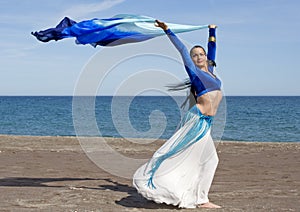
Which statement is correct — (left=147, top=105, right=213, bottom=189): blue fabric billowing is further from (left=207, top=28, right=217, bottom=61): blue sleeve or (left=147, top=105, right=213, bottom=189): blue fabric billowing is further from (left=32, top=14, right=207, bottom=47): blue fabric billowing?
(left=32, top=14, right=207, bottom=47): blue fabric billowing

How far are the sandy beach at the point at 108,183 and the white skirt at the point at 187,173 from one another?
0.90 ft

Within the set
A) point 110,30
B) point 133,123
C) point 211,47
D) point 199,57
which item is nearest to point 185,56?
point 199,57

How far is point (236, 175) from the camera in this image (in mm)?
11250

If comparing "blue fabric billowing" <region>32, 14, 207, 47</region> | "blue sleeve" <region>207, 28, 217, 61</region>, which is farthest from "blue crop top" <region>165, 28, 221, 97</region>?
"blue fabric billowing" <region>32, 14, 207, 47</region>

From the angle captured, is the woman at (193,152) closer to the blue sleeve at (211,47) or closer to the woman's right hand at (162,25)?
the woman's right hand at (162,25)

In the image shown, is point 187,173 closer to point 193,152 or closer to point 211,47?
point 193,152

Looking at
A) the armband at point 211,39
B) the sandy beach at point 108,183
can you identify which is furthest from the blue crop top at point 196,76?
the sandy beach at point 108,183

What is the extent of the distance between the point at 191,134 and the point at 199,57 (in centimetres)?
111

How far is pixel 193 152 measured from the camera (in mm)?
7879

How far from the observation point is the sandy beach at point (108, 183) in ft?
26.5

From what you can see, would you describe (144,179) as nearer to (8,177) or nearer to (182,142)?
(182,142)

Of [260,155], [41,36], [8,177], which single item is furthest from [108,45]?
[260,155]

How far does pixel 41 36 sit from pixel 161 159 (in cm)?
308

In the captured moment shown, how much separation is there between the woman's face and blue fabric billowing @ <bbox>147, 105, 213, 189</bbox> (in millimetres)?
614
